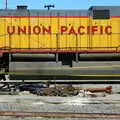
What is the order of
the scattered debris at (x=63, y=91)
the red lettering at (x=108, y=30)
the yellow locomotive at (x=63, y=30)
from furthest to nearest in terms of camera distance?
the red lettering at (x=108, y=30) < the yellow locomotive at (x=63, y=30) < the scattered debris at (x=63, y=91)

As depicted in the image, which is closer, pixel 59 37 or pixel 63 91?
pixel 63 91

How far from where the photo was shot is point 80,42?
59.1 feet

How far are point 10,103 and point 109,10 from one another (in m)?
7.94

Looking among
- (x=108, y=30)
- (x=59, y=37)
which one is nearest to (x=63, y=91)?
(x=59, y=37)

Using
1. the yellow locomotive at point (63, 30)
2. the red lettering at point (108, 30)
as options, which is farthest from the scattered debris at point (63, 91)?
the red lettering at point (108, 30)

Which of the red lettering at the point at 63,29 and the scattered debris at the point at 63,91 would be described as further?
the red lettering at the point at 63,29

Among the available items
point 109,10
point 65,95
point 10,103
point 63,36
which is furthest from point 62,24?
point 10,103

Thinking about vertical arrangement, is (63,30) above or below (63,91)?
above

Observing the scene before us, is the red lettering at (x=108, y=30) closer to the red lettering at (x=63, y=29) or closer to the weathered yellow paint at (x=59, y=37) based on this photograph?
the weathered yellow paint at (x=59, y=37)

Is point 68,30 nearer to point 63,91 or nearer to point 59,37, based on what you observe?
point 59,37

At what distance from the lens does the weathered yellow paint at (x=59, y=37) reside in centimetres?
1788

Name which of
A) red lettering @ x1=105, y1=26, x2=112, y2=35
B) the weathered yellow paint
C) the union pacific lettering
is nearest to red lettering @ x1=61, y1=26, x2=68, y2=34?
the union pacific lettering

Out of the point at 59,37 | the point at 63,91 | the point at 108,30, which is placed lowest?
the point at 63,91

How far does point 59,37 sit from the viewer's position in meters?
18.0
